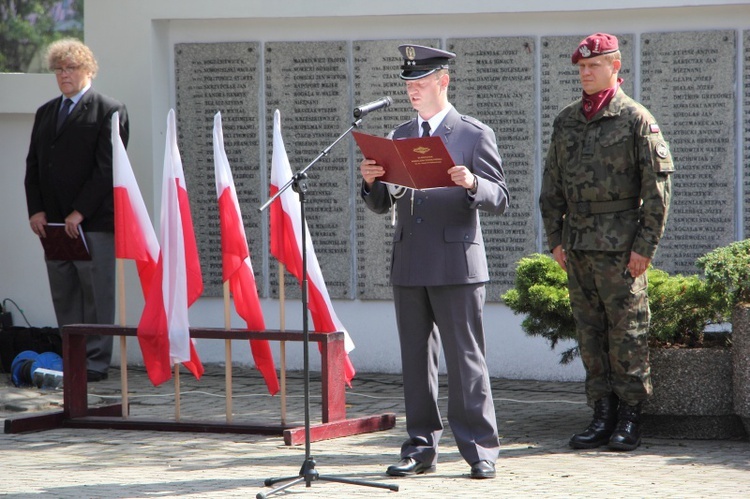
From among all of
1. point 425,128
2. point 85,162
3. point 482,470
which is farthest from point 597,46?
point 85,162

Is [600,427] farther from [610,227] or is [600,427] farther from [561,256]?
[610,227]

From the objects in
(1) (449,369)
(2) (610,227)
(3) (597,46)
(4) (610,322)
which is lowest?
(1) (449,369)

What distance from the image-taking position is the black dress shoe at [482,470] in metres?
6.37

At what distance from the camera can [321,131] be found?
1027 cm

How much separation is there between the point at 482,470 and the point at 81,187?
482 centimetres

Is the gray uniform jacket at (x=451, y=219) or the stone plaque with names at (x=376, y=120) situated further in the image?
the stone plaque with names at (x=376, y=120)

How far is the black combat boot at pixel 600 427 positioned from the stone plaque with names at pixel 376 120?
310 centimetres

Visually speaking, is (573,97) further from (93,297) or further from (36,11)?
A: (36,11)

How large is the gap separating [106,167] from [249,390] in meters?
2.02

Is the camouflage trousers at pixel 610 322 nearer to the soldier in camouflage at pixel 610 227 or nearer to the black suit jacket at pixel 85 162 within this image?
the soldier in camouflage at pixel 610 227

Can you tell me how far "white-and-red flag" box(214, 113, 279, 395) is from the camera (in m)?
7.93

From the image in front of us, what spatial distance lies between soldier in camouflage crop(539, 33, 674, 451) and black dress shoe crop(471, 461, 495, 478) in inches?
39.6

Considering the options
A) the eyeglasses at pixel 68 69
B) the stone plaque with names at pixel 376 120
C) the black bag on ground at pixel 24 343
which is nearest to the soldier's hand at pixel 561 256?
the stone plaque with names at pixel 376 120

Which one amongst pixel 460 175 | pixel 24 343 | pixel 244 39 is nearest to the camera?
pixel 460 175
